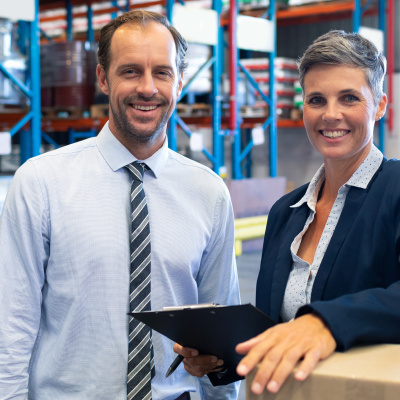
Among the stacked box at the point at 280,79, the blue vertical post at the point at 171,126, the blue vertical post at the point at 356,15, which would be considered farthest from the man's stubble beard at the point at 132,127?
the blue vertical post at the point at 356,15

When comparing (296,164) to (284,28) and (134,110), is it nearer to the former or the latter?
(284,28)

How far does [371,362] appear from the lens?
1176mm

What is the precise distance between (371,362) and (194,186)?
3.81ft

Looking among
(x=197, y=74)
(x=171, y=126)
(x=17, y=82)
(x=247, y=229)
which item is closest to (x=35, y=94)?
(x=17, y=82)

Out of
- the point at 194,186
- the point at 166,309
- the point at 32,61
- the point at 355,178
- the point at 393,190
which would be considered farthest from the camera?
the point at 32,61

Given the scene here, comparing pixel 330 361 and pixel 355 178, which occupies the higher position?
pixel 355 178

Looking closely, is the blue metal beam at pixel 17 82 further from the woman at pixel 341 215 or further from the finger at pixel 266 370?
the finger at pixel 266 370

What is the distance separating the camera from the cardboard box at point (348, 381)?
109 cm

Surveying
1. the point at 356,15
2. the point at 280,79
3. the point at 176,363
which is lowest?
the point at 176,363

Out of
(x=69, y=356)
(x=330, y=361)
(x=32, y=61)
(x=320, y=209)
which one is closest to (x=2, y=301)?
(x=69, y=356)

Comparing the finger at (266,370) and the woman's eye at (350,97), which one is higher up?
the woman's eye at (350,97)

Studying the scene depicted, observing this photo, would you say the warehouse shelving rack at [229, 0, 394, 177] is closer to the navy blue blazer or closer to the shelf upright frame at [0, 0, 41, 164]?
the shelf upright frame at [0, 0, 41, 164]

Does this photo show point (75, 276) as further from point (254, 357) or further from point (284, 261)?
point (254, 357)

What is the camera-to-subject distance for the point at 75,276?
1976mm
